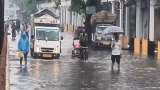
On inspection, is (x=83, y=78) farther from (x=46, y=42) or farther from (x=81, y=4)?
(x=81, y=4)

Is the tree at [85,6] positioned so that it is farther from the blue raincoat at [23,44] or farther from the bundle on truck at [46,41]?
the blue raincoat at [23,44]

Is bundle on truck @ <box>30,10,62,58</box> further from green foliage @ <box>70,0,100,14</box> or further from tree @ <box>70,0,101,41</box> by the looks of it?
green foliage @ <box>70,0,100,14</box>

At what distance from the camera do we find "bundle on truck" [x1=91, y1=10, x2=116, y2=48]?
47.9m

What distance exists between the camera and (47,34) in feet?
115

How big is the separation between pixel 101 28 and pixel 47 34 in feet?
49.6

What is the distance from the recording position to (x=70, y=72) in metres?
24.4

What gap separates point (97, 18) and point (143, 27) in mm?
4322

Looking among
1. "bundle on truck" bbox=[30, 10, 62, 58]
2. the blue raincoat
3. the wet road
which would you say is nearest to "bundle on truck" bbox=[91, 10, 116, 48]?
"bundle on truck" bbox=[30, 10, 62, 58]

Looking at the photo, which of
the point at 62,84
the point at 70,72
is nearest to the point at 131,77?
the point at 70,72

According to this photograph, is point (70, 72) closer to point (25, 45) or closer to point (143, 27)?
point (25, 45)

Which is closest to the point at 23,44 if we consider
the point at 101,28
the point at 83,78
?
the point at 83,78

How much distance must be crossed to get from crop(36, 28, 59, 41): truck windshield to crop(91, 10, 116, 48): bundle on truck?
10085 millimetres

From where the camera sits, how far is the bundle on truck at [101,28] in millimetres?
47853

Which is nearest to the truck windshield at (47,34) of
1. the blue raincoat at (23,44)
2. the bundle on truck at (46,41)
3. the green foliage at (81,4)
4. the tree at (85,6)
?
the bundle on truck at (46,41)
